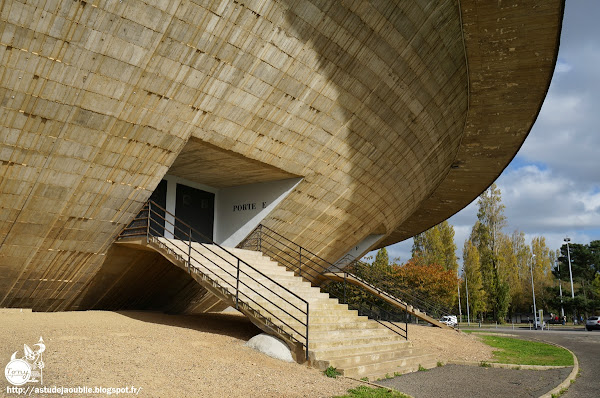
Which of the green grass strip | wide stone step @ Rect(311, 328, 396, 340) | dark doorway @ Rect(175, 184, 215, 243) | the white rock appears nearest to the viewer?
the green grass strip

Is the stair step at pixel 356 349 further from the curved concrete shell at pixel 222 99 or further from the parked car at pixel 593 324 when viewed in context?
the parked car at pixel 593 324

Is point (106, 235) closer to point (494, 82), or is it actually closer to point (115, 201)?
point (115, 201)

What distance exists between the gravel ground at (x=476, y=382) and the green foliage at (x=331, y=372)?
0.73m

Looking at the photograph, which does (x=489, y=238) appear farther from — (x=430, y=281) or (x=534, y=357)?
(x=534, y=357)

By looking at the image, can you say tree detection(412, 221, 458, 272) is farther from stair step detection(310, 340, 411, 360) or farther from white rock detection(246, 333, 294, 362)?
white rock detection(246, 333, 294, 362)

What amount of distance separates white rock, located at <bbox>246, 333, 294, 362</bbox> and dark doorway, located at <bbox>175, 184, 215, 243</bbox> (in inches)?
241

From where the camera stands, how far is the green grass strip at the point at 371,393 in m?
6.50

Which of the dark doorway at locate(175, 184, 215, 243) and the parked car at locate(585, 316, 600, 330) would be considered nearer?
the dark doorway at locate(175, 184, 215, 243)

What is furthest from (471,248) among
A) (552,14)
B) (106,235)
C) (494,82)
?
(106,235)

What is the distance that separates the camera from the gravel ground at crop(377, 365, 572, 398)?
7.46 meters

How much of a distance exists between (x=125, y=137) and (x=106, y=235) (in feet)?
8.94

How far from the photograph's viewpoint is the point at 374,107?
12.7 metres

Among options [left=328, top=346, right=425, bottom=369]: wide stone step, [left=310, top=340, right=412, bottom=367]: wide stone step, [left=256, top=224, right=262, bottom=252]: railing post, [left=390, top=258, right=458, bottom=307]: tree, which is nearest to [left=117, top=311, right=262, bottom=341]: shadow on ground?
[left=310, top=340, right=412, bottom=367]: wide stone step

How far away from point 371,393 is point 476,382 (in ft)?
9.25
